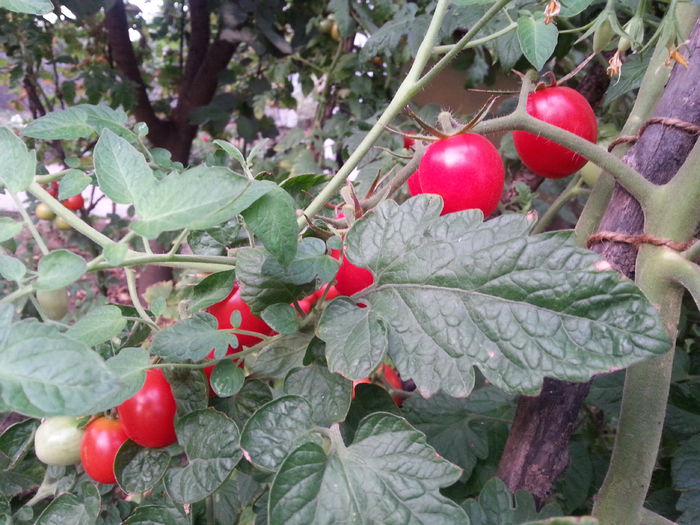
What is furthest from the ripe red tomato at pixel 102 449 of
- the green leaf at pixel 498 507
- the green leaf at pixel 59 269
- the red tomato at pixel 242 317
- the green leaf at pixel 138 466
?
the green leaf at pixel 498 507

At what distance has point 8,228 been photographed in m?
0.41

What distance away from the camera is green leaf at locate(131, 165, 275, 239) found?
307 mm

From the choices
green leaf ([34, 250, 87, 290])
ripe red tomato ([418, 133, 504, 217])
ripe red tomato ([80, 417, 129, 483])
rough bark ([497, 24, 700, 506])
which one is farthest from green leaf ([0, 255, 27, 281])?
rough bark ([497, 24, 700, 506])

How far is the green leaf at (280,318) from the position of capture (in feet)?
1.40

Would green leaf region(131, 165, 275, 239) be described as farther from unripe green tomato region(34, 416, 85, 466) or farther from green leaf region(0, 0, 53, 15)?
unripe green tomato region(34, 416, 85, 466)

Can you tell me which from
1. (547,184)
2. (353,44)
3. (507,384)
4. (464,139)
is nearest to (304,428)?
(507,384)

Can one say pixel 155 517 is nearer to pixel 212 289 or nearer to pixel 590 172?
pixel 212 289

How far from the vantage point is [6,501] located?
1.75ft

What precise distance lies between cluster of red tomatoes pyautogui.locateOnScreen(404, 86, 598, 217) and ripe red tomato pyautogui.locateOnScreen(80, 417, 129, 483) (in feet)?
1.33

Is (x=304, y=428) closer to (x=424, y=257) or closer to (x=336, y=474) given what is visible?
(x=336, y=474)

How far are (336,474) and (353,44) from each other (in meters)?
1.65

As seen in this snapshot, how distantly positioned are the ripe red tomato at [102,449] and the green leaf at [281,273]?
224 mm

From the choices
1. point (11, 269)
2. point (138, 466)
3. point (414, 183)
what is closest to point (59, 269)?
point (11, 269)

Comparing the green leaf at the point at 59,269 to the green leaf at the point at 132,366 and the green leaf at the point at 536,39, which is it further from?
the green leaf at the point at 536,39
